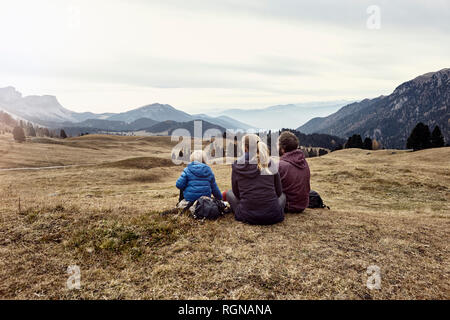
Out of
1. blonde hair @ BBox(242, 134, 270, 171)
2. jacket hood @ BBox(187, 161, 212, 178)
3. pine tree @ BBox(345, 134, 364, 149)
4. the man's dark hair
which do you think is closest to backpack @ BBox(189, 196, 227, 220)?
jacket hood @ BBox(187, 161, 212, 178)

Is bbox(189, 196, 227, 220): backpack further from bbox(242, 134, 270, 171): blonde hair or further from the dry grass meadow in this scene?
bbox(242, 134, 270, 171): blonde hair

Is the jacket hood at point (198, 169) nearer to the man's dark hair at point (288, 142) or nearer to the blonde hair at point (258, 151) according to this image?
the blonde hair at point (258, 151)

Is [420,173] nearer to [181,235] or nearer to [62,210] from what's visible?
[181,235]

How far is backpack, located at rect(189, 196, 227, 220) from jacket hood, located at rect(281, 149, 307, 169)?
3.36 metres

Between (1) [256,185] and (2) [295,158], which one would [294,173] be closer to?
(2) [295,158]

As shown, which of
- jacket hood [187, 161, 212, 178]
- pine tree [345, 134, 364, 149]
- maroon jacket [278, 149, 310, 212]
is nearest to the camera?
jacket hood [187, 161, 212, 178]

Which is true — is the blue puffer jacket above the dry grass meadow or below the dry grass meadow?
above

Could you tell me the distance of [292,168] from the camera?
401 inches

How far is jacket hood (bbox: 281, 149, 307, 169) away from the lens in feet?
33.7

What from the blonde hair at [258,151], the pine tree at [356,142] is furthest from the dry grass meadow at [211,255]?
the pine tree at [356,142]

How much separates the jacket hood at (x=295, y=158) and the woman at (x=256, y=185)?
1607 millimetres

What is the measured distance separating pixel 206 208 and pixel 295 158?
13.7ft

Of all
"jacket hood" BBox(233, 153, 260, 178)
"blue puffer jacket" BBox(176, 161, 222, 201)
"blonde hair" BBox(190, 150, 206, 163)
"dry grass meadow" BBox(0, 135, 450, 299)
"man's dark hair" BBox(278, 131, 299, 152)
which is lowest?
"dry grass meadow" BBox(0, 135, 450, 299)
